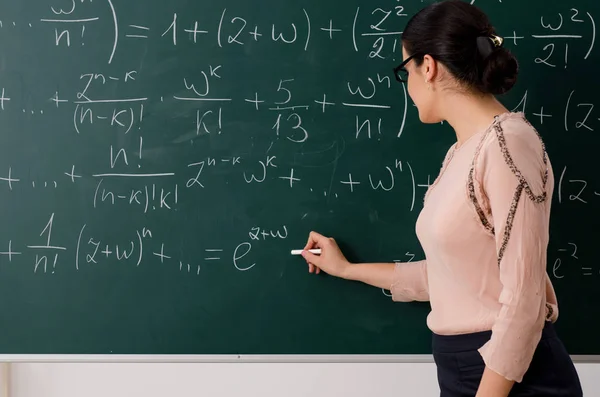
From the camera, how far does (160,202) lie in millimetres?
2115

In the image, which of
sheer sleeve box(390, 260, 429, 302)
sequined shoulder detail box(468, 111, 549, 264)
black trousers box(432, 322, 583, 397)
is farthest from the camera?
sheer sleeve box(390, 260, 429, 302)

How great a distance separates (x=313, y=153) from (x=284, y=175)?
123mm

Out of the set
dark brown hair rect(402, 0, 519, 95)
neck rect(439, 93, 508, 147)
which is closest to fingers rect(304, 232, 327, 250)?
neck rect(439, 93, 508, 147)

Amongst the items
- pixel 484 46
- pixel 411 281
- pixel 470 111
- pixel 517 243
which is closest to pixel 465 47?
pixel 484 46

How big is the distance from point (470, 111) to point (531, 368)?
2.13ft

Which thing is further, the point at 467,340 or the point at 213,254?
the point at 213,254

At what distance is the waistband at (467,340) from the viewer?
5.05 ft

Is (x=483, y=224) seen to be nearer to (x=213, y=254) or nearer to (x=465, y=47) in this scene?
(x=465, y=47)

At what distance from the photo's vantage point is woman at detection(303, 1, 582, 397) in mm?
1377

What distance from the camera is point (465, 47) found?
1.53 m

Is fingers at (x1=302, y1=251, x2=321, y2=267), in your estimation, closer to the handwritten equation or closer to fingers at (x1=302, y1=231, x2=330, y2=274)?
fingers at (x1=302, y1=231, x2=330, y2=274)

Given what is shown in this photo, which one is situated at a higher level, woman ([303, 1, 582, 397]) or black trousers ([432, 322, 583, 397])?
woman ([303, 1, 582, 397])

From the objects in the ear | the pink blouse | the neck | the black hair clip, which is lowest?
the pink blouse

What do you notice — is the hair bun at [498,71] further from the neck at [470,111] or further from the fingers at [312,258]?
the fingers at [312,258]
